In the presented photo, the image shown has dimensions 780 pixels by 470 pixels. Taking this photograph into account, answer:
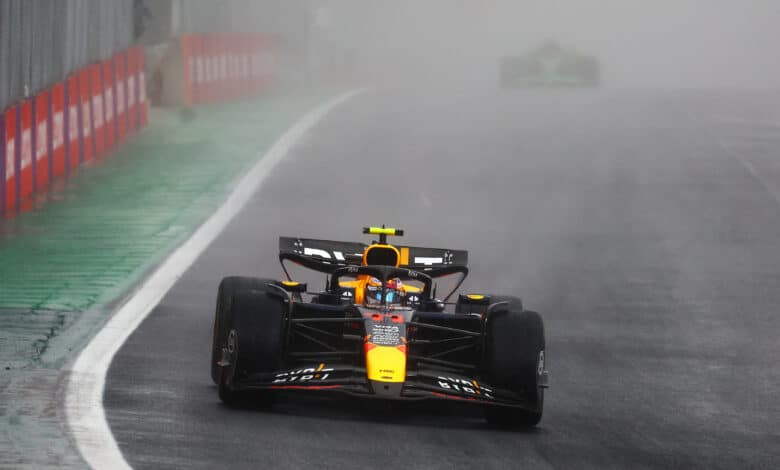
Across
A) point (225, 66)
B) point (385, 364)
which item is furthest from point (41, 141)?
point (225, 66)

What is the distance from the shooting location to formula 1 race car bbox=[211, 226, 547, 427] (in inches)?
397

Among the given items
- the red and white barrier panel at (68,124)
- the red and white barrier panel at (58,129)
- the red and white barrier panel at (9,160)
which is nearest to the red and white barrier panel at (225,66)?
the red and white barrier panel at (68,124)

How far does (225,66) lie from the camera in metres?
39.1

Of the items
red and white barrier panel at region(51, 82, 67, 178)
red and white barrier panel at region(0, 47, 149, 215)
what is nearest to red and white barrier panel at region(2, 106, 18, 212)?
red and white barrier panel at region(0, 47, 149, 215)

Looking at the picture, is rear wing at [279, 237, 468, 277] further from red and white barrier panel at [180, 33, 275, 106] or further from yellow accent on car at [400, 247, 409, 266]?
red and white barrier panel at [180, 33, 275, 106]

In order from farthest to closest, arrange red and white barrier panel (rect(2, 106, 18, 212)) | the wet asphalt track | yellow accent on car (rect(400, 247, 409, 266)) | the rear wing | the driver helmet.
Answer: red and white barrier panel (rect(2, 106, 18, 212)), yellow accent on car (rect(400, 247, 409, 266)), the rear wing, the driver helmet, the wet asphalt track

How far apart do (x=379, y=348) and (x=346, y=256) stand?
2.25 m

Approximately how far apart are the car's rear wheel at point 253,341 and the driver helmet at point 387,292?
106cm

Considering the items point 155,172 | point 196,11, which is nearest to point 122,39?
point 155,172

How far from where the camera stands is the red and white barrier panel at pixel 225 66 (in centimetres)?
3531

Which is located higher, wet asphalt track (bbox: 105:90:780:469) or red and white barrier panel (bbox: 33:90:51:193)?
red and white barrier panel (bbox: 33:90:51:193)

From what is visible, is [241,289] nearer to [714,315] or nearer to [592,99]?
[714,315]

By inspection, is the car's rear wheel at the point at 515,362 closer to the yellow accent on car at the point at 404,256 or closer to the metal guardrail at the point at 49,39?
the yellow accent on car at the point at 404,256

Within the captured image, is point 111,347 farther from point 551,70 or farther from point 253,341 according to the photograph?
point 551,70
